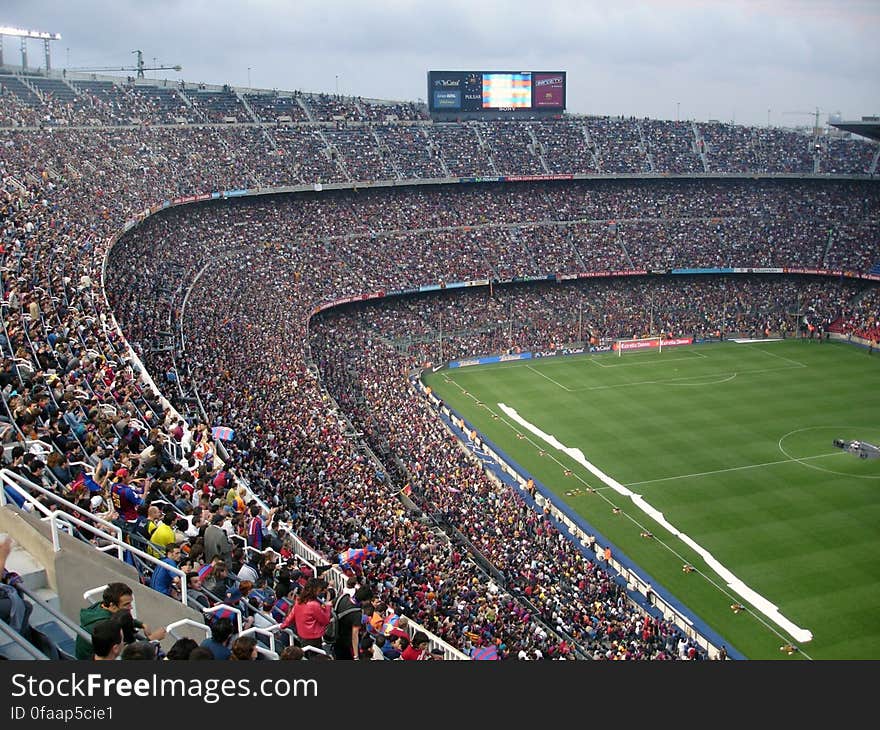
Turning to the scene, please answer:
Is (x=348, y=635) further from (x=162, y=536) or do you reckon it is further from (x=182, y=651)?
(x=162, y=536)

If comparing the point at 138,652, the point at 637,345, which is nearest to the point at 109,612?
the point at 138,652

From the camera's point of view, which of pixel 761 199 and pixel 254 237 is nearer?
pixel 254 237

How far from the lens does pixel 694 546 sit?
3244 cm

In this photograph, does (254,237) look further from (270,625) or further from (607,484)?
(270,625)

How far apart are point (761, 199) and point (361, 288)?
3547 centimetres

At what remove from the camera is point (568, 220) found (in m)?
73.5

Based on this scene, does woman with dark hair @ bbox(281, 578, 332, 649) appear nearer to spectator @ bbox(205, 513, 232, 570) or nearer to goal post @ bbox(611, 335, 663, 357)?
spectator @ bbox(205, 513, 232, 570)

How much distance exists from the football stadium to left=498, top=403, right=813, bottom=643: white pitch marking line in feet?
0.43

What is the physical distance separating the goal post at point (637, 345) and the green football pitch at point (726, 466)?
64 centimetres

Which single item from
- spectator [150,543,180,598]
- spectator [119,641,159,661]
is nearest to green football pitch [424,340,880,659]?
spectator [150,543,180,598]

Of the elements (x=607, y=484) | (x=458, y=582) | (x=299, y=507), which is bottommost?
(x=607, y=484)

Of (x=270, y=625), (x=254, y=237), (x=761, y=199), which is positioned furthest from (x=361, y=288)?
(x=270, y=625)

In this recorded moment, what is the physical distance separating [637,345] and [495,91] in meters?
27.9

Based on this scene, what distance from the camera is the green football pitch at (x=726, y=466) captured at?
1124 inches
